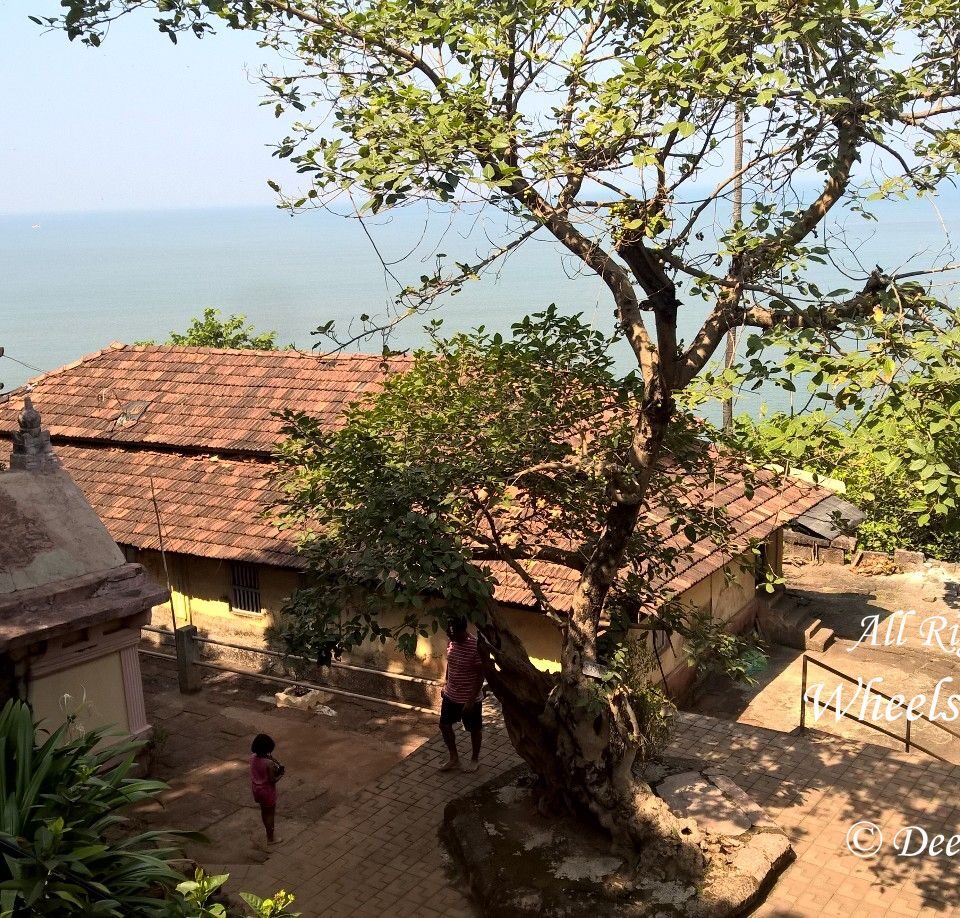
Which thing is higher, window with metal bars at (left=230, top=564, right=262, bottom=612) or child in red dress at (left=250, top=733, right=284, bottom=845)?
window with metal bars at (left=230, top=564, right=262, bottom=612)

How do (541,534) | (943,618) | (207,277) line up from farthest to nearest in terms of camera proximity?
1. (207,277)
2. (943,618)
3. (541,534)

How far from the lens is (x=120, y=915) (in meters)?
5.67

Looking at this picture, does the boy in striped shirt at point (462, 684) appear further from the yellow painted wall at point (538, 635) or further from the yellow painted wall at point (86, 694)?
the yellow painted wall at point (86, 694)

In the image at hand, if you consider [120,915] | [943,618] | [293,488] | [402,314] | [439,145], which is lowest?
[943,618]

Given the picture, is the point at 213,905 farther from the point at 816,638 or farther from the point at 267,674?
the point at 816,638

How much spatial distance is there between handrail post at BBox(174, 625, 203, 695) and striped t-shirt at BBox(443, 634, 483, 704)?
428 centimetres

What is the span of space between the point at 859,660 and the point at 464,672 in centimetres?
707

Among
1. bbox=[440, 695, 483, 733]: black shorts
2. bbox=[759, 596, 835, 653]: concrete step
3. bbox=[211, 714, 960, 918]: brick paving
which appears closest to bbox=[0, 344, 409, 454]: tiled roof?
bbox=[440, 695, 483, 733]: black shorts

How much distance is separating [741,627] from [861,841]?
6334 millimetres

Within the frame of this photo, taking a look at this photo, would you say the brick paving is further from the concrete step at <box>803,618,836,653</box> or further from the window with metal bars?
the window with metal bars

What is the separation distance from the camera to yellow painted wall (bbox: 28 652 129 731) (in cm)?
983

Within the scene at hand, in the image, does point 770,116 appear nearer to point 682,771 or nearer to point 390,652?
point 682,771

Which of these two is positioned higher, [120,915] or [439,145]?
[439,145]

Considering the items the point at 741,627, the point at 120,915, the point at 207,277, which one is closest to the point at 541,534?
the point at 120,915
